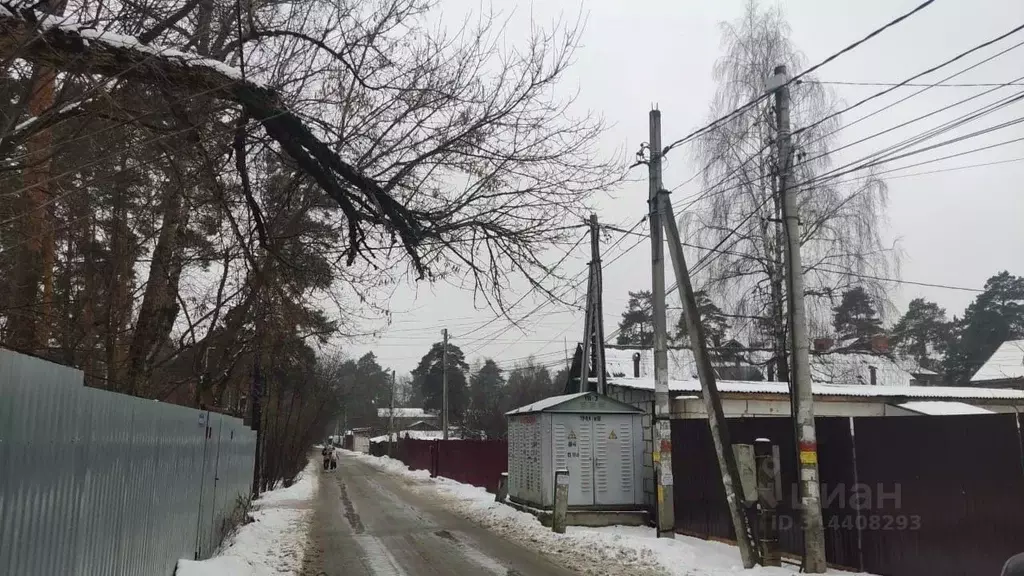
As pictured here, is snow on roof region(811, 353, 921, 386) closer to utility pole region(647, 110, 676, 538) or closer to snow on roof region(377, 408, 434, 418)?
utility pole region(647, 110, 676, 538)

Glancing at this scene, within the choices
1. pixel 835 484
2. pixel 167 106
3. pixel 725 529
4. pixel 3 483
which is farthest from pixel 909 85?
pixel 3 483

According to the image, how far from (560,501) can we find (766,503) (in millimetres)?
4600

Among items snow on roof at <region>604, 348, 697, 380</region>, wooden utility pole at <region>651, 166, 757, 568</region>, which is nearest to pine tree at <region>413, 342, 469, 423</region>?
snow on roof at <region>604, 348, 697, 380</region>

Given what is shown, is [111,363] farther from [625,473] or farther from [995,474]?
[995,474]

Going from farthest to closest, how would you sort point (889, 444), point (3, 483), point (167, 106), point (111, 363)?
1. point (111, 363)
2. point (889, 444)
3. point (167, 106)
4. point (3, 483)

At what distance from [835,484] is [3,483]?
1003 cm

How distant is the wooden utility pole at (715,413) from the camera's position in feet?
34.6

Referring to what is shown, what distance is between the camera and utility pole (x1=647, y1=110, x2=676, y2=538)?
517 inches

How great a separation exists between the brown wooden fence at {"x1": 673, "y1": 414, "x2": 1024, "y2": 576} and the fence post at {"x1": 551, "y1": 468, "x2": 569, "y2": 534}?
432 cm

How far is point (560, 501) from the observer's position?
47.7 feet

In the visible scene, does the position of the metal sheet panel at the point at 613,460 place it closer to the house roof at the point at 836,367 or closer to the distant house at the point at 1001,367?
the house roof at the point at 836,367

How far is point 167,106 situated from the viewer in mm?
5559

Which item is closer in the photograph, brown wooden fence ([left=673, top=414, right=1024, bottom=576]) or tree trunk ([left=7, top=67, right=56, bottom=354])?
tree trunk ([left=7, top=67, right=56, bottom=354])

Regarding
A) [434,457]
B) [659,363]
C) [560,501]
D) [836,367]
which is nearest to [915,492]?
[659,363]
